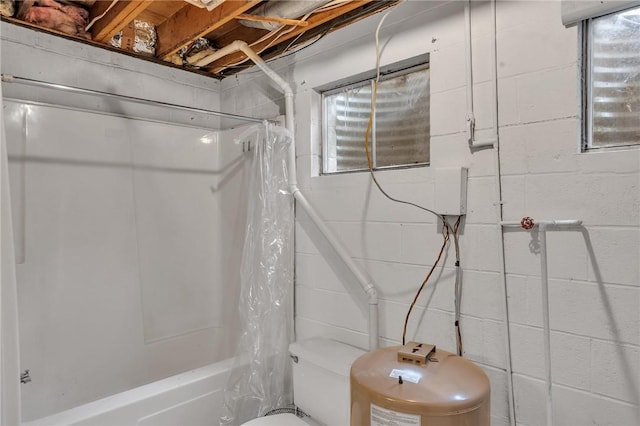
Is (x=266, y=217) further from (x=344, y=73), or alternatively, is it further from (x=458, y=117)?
(x=458, y=117)

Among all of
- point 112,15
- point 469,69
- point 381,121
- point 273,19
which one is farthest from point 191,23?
point 469,69

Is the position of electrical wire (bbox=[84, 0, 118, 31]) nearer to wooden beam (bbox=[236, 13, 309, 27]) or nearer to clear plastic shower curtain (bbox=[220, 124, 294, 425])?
wooden beam (bbox=[236, 13, 309, 27])

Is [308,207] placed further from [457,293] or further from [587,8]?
[587,8]

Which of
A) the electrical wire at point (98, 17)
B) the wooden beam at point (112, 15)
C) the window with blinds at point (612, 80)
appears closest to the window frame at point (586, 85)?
the window with blinds at point (612, 80)

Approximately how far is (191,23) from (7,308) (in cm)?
156

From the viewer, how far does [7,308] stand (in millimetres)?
1004

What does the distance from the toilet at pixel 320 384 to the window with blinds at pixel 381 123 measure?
34.6 inches

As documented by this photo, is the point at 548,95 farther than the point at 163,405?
No

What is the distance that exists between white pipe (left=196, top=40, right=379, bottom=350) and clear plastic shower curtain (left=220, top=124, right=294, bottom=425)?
50mm

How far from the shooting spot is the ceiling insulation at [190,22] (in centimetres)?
163

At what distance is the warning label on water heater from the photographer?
2.75ft

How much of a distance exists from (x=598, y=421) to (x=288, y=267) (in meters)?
1.36

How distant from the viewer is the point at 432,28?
4.83ft

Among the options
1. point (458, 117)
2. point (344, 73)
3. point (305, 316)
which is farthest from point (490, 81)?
point (305, 316)
